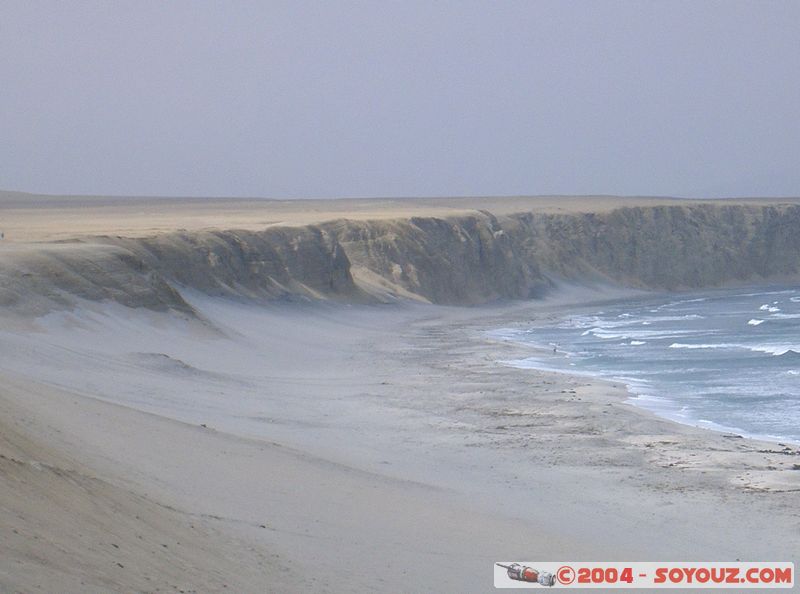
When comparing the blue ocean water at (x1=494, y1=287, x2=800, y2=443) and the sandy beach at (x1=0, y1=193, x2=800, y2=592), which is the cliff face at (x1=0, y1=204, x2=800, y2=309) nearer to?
the sandy beach at (x1=0, y1=193, x2=800, y2=592)

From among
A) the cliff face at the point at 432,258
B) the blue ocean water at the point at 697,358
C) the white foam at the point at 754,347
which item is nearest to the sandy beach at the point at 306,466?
the cliff face at the point at 432,258

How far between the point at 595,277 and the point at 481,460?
242ft

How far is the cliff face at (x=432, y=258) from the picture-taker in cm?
3328

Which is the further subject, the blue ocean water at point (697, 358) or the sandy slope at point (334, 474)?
the blue ocean water at point (697, 358)

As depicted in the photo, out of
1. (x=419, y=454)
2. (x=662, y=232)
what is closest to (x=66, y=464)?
(x=419, y=454)

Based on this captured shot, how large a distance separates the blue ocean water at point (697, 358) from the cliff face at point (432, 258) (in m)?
10.8

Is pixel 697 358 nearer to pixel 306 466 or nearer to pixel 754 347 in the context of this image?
pixel 754 347

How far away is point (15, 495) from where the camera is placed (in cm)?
930

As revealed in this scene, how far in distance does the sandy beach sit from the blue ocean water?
70.6 inches

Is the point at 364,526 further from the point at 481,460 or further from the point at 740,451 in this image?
the point at 740,451

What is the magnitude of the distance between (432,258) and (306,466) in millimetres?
53984

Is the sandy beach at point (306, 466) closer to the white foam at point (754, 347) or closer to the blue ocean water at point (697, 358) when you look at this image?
the blue ocean water at point (697, 358)

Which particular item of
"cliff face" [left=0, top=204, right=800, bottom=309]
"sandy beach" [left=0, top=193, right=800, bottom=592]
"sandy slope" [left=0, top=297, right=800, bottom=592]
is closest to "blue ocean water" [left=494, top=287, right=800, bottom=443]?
"sandy beach" [left=0, top=193, right=800, bottom=592]

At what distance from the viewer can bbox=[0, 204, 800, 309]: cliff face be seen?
33281 millimetres
